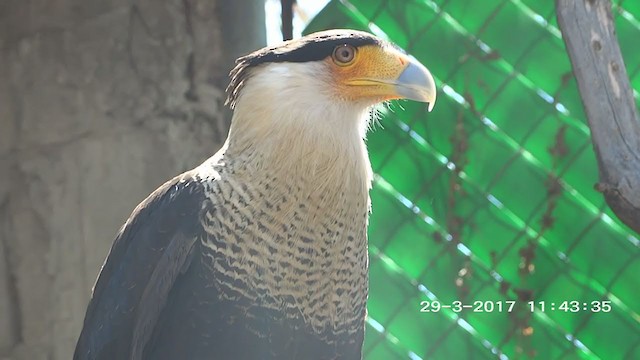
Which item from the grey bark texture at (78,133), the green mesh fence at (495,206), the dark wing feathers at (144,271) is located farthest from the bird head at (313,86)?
the green mesh fence at (495,206)

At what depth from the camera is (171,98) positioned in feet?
12.0

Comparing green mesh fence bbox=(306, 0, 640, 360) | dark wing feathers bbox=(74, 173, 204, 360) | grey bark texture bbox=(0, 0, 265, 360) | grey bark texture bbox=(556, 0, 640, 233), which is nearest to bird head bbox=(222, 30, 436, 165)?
dark wing feathers bbox=(74, 173, 204, 360)

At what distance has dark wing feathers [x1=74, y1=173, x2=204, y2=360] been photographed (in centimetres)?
292

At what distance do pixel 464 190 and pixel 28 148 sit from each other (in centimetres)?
118

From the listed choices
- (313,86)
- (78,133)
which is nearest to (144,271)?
(313,86)

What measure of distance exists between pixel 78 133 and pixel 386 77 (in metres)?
1.04

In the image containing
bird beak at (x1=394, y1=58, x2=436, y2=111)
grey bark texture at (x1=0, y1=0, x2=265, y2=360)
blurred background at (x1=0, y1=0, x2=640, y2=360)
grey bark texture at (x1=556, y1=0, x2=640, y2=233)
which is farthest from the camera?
blurred background at (x1=0, y1=0, x2=640, y2=360)

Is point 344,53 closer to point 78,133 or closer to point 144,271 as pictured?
point 144,271

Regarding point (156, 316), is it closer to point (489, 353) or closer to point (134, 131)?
point (134, 131)

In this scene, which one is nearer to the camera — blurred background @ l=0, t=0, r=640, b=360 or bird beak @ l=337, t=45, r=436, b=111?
bird beak @ l=337, t=45, r=436, b=111

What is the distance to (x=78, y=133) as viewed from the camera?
3.63 m

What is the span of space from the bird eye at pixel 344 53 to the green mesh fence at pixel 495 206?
910 millimetres

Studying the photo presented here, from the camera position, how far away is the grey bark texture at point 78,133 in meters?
3.64

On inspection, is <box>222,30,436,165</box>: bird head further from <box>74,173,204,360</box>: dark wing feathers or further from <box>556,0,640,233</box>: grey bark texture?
<box>556,0,640,233</box>: grey bark texture
